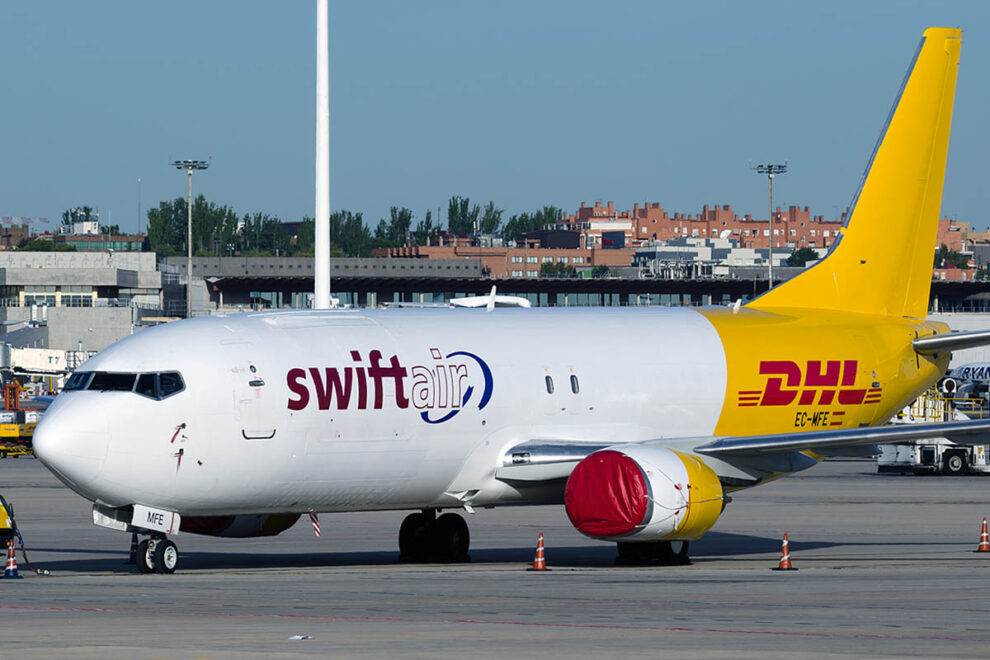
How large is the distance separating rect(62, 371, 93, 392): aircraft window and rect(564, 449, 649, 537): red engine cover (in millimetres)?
8473

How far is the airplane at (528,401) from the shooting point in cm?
2680

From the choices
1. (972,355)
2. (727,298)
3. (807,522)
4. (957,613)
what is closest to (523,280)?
(727,298)

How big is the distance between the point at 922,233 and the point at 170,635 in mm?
24341

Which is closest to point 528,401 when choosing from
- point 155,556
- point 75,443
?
point 155,556

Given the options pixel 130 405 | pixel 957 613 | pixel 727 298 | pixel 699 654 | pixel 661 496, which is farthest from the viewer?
pixel 727 298

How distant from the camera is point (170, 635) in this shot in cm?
→ 1789

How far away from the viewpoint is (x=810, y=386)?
3397cm

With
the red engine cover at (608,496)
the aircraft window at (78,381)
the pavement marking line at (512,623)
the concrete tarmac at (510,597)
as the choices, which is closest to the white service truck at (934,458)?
the concrete tarmac at (510,597)

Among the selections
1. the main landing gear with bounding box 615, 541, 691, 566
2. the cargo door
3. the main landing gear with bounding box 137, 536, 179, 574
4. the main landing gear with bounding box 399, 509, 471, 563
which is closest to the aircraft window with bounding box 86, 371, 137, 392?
the cargo door

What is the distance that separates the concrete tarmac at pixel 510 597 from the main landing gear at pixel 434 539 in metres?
0.56

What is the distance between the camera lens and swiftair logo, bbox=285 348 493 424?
2784 centimetres

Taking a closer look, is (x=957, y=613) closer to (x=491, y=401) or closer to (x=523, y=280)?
(x=491, y=401)

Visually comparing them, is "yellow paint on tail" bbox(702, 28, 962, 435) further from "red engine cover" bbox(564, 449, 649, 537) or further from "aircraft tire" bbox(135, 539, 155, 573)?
"aircraft tire" bbox(135, 539, 155, 573)

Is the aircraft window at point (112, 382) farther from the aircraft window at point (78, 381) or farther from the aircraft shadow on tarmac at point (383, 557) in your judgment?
the aircraft shadow on tarmac at point (383, 557)
